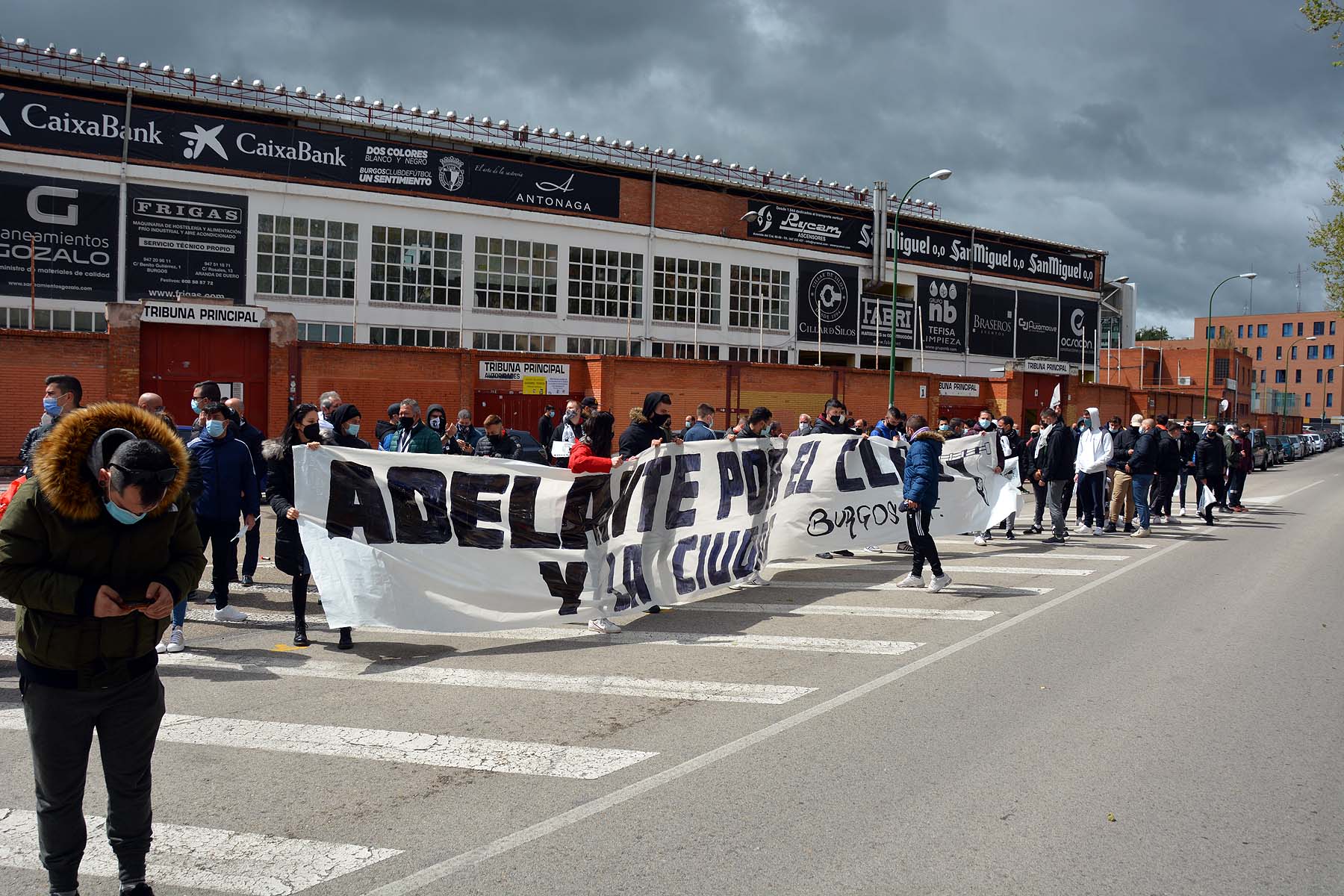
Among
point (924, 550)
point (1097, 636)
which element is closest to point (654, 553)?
point (924, 550)

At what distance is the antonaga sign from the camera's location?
2636 centimetres

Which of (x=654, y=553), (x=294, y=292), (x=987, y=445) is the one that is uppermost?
(x=294, y=292)

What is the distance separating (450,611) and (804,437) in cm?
603

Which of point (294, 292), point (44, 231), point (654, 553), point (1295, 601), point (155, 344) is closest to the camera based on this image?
point (654, 553)

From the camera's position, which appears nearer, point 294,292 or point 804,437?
point 804,437

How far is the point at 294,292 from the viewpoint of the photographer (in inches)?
1433

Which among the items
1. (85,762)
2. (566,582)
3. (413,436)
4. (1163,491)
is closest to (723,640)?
(566,582)

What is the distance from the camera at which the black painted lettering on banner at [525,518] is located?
30.2 ft

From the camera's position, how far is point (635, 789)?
5215mm

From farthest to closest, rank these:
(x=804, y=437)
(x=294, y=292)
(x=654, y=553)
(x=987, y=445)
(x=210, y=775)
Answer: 1. (x=294, y=292)
2. (x=987, y=445)
3. (x=804, y=437)
4. (x=654, y=553)
5. (x=210, y=775)

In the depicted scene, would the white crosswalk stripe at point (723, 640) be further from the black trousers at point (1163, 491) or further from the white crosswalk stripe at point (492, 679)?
the black trousers at point (1163, 491)

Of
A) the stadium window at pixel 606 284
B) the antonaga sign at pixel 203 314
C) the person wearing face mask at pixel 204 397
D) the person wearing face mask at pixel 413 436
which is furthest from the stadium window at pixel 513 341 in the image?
the person wearing face mask at pixel 204 397

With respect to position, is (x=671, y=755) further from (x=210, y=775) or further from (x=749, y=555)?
(x=749, y=555)

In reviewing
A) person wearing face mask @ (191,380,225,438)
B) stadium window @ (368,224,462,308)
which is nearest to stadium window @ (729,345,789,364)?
stadium window @ (368,224,462,308)
